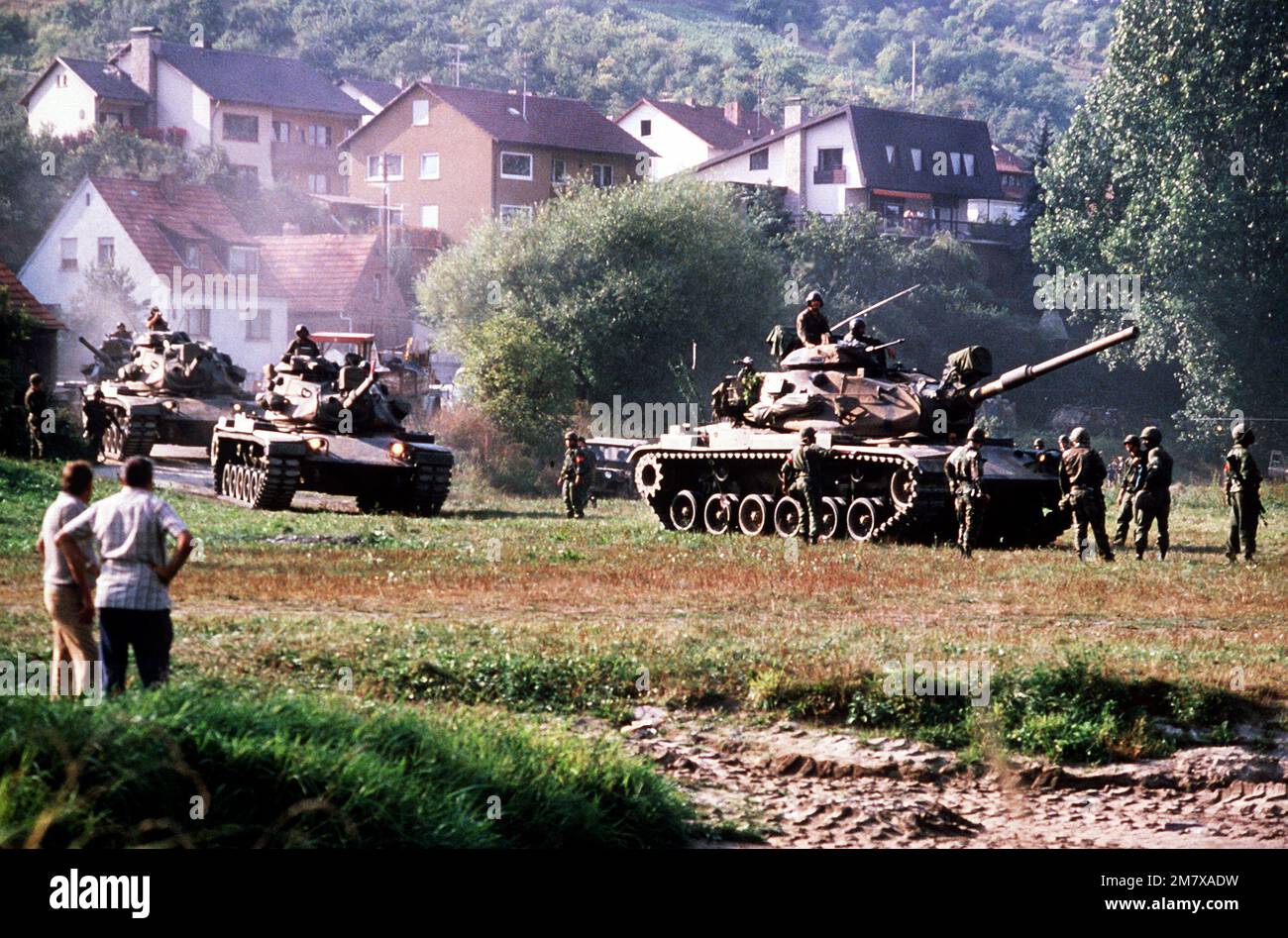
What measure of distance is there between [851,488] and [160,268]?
133 feet

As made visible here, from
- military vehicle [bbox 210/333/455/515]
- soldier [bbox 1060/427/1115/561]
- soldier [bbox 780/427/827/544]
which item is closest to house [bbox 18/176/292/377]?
military vehicle [bbox 210/333/455/515]

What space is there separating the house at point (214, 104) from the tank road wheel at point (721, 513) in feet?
168

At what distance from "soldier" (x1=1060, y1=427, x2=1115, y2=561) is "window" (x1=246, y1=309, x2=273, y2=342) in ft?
143

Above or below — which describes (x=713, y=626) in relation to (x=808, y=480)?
below

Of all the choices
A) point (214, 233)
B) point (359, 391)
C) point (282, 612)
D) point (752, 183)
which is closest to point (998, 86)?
point (752, 183)

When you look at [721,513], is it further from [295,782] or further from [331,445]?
[295,782]

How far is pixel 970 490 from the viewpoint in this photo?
23469mm

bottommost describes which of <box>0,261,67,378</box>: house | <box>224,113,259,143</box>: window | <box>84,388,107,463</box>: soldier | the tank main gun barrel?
<box>84,388,107,463</box>: soldier

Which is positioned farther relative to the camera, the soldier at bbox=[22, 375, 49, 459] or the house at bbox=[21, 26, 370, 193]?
the house at bbox=[21, 26, 370, 193]

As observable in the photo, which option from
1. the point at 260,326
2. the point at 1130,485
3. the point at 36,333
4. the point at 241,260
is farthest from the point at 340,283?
the point at 1130,485

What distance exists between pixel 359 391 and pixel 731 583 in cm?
1171

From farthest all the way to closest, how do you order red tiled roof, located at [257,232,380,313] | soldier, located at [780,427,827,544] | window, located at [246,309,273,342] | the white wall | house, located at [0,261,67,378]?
the white wall → red tiled roof, located at [257,232,380,313] → window, located at [246,309,273,342] → house, located at [0,261,67,378] → soldier, located at [780,427,827,544]

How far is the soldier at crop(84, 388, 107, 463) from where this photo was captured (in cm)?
3694

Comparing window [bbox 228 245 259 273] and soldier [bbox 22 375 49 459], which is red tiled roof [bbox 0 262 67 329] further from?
window [bbox 228 245 259 273]
